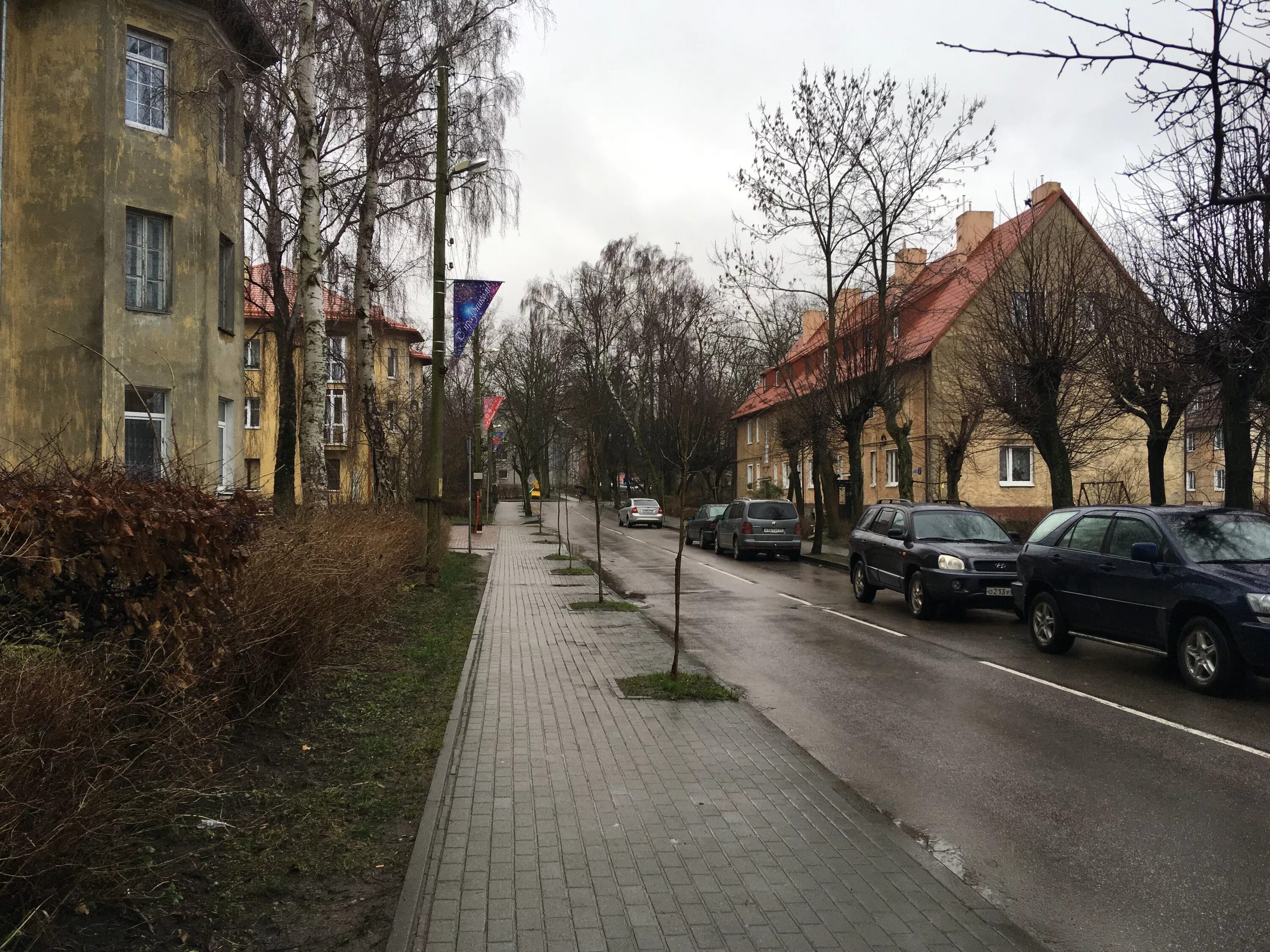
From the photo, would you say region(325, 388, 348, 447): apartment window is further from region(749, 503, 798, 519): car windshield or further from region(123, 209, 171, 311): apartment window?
region(123, 209, 171, 311): apartment window

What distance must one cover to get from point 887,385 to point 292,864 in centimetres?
2424

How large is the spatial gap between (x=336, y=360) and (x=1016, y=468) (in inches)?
983

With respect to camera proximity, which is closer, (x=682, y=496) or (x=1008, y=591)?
(x=682, y=496)

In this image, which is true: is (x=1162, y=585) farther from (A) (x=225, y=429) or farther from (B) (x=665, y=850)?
(A) (x=225, y=429)

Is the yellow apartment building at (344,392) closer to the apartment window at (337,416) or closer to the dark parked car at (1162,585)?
the apartment window at (337,416)

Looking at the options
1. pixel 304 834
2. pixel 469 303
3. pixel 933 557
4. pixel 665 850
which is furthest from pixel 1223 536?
pixel 469 303

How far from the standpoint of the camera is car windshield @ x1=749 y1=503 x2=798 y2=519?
2798cm

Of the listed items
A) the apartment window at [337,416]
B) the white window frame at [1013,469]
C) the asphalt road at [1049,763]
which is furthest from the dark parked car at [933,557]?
the apartment window at [337,416]

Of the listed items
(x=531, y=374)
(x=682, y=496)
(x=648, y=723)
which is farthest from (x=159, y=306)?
(x=531, y=374)

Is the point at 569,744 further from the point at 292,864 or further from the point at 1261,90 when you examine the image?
the point at 1261,90

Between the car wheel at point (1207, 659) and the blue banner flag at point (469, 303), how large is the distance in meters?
10.8

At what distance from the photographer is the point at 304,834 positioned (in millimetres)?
4898

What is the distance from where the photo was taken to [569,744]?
274 inches

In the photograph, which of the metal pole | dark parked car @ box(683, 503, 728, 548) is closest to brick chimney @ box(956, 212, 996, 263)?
dark parked car @ box(683, 503, 728, 548)
